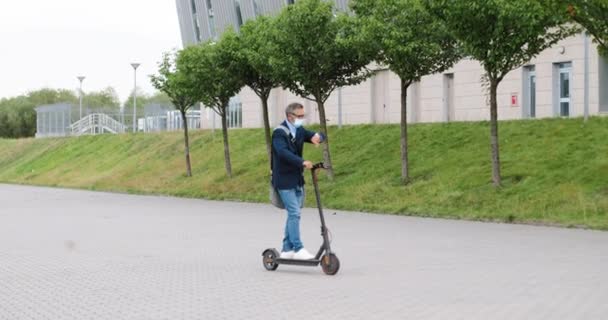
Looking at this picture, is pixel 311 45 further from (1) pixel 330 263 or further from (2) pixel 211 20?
(2) pixel 211 20

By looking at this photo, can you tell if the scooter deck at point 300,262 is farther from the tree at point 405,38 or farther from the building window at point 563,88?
the building window at point 563,88

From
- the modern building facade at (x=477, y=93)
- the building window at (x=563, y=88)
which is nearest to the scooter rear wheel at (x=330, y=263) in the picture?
the modern building facade at (x=477, y=93)

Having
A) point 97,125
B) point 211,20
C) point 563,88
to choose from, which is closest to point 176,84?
point 563,88

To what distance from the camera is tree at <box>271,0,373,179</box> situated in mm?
28031

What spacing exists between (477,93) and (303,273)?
30.2 m

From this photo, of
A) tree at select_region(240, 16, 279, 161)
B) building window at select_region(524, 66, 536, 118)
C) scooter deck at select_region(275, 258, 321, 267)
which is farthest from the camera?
building window at select_region(524, 66, 536, 118)

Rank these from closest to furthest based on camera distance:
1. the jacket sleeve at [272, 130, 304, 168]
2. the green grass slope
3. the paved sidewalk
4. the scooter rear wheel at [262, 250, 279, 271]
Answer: the paved sidewalk, the jacket sleeve at [272, 130, 304, 168], the scooter rear wheel at [262, 250, 279, 271], the green grass slope

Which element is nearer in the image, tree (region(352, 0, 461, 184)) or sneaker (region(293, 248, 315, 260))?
sneaker (region(293, 248, 315, 260))

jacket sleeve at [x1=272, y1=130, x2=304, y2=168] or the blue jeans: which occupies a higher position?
jacket sleeve at [x1=272, y1=130, x2=304, y2=168]

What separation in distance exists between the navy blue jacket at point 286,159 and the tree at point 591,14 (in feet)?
26.7

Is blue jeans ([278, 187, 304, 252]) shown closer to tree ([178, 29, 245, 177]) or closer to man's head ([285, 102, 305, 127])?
man's head ([285, 102, 305, 127])

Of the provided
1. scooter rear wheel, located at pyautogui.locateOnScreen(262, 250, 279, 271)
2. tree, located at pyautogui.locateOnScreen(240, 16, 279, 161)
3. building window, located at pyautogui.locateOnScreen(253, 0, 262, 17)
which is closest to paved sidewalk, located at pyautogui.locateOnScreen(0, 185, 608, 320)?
scooter rear wheel, located at pyautogui.locateOnScreen(262, 250, 279, 271)

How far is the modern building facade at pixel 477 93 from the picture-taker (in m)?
35.1

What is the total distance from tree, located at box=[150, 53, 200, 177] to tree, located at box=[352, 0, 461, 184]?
10.4 meters
